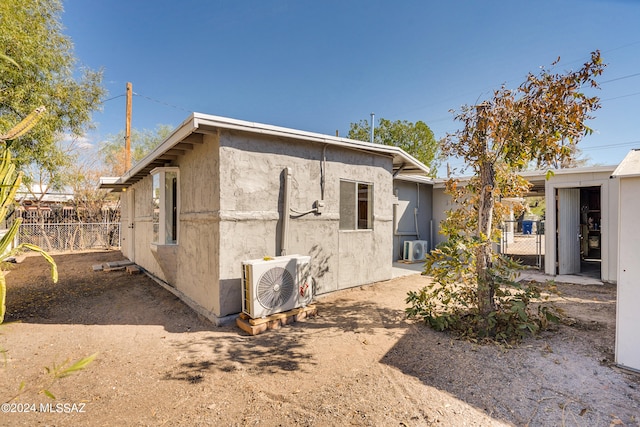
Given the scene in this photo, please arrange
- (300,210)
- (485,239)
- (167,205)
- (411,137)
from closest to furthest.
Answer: (485,239) → (300,210) → (167,205) → (411,137)

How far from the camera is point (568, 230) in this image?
25.7 ft

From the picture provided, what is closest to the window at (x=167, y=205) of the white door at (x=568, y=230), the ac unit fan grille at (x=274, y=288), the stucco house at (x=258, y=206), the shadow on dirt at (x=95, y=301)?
the stucco house at (x=258, y=206)

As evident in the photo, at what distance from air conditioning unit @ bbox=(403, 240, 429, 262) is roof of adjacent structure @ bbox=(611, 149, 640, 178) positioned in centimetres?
661

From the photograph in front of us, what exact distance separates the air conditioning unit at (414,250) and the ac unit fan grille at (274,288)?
244 inches

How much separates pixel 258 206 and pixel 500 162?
11.6 feet

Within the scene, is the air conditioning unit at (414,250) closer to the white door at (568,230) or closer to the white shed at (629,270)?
the white door at (568,230)

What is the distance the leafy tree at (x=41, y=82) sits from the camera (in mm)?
5699

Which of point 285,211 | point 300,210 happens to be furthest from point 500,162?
point 285,211

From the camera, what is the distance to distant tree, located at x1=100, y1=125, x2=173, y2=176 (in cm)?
1914

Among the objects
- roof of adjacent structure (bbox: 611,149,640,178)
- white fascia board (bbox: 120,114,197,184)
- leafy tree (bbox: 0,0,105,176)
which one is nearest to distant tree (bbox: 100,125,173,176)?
leafy tree (bbox: 0,0,105,176)

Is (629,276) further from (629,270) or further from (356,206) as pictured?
(356,206)

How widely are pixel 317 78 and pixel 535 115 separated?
428 inches

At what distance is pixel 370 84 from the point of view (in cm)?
1405

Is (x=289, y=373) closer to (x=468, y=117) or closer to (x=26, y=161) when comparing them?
(x=468, y=117)
